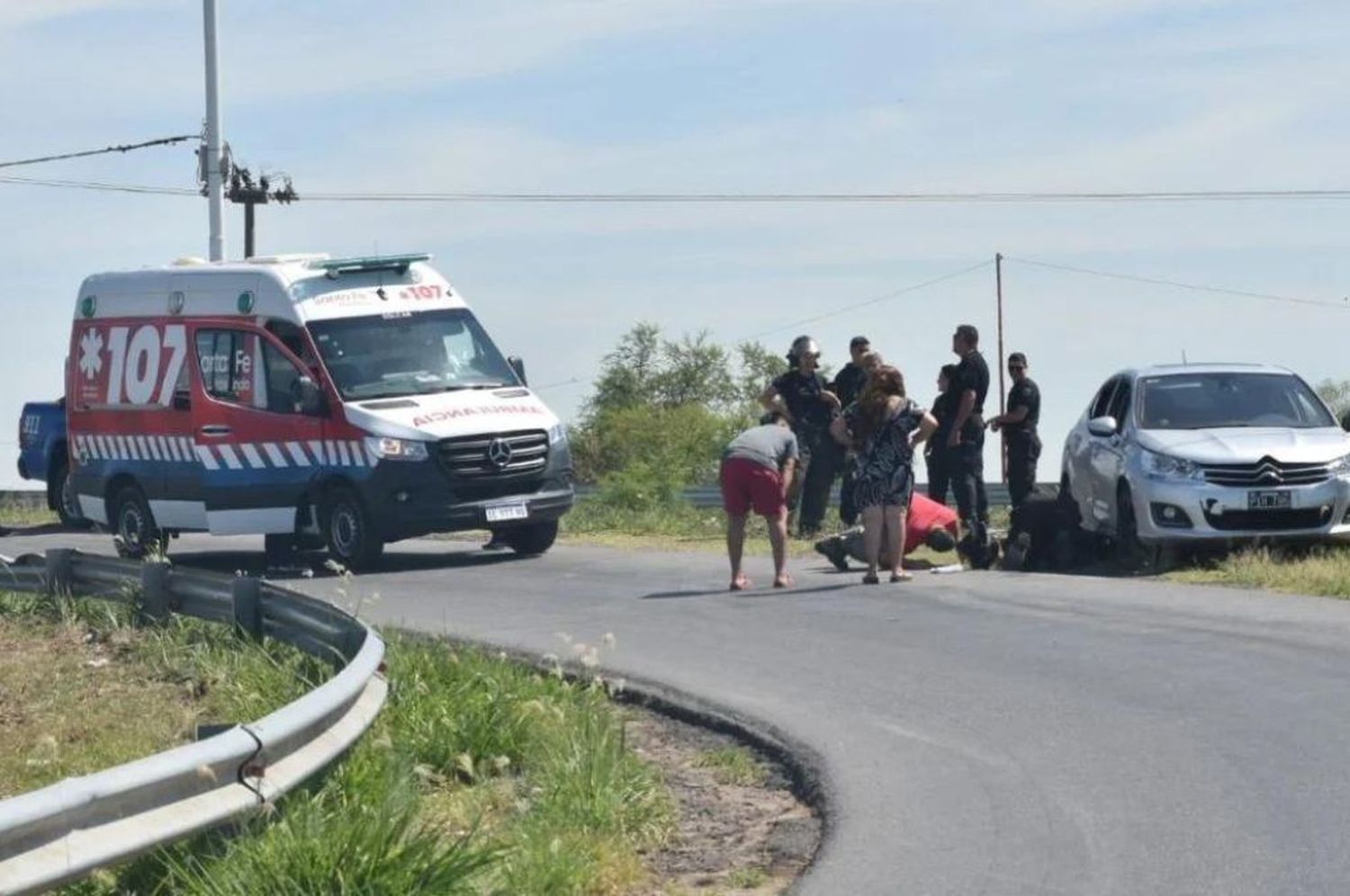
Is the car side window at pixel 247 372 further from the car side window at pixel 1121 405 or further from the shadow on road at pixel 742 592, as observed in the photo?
the car side window at pixel 1121 405

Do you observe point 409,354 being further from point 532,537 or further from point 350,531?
point 532,537

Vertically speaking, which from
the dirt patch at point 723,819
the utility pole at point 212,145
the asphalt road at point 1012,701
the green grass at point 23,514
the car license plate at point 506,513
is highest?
the utility pole at point 212,145

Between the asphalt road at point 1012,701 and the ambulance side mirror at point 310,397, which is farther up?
the ambulance side mirror at point 310,397

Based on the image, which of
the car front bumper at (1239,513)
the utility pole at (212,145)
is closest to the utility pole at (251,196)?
the utility pole at (212,145)

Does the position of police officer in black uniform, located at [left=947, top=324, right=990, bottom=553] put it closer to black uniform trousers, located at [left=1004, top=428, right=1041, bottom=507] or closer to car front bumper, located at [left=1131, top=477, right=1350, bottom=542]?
black uniform trousers, located at [left=1004, top=428, right=1041, bottom=507]

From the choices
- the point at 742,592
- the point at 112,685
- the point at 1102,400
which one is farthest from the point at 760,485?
the point at 112,685

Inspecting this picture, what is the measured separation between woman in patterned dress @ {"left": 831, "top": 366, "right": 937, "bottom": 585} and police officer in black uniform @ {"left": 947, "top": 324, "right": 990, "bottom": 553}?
2.98m

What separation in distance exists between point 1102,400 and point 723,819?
11.9 meters

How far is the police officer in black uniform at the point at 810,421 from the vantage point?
21.1 meters

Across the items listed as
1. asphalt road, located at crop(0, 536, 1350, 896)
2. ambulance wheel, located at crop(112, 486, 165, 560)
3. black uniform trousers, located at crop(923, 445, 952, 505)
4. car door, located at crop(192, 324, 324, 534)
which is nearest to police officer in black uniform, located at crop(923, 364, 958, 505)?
black uniform trousers, located at crop(923, 445, 952, 505)

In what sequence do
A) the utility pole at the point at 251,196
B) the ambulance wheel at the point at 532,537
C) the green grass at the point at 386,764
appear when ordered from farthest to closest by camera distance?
the utility pole at the point at 251,196 → the ambulance wheel at the point at 532,537 → the green grass at the point at 386,764

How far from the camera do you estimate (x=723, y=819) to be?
340 inches

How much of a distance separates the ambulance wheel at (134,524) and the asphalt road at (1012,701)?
10.5 ft

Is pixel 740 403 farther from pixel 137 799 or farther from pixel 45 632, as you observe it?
pixel 137 799
